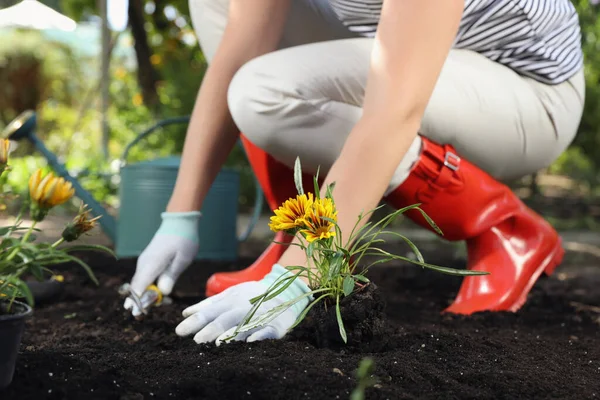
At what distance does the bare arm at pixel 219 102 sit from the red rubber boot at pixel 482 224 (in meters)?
0.42

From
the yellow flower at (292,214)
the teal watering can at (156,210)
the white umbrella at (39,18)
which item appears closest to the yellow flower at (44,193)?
the yellow flower at (292,214)

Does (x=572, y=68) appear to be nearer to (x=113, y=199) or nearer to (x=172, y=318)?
(x=172, y=318)

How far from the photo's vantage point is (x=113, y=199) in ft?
15.0

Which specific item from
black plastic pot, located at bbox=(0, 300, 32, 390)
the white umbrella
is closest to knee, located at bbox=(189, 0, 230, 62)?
black plastic pot, located at bbox=(0, 300, 32, 390)

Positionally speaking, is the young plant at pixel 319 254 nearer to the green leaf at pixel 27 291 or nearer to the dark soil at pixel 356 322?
the dark soil at pixel 356 322

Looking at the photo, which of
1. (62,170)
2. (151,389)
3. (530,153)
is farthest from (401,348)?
(62,170)

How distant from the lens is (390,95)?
1.25m

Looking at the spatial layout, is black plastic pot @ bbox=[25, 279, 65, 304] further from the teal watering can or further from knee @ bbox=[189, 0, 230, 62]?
knee @ bbox=[189, 0, 230, 62]

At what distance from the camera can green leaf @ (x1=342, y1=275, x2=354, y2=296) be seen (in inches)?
40.0

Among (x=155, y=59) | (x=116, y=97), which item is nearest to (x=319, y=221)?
(x=155, y=59)

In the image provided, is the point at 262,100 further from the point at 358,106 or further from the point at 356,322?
the point at 356,322

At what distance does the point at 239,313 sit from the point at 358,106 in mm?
650

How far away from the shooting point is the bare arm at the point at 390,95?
1.24 metres

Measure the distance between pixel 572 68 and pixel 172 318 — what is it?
114 cm
